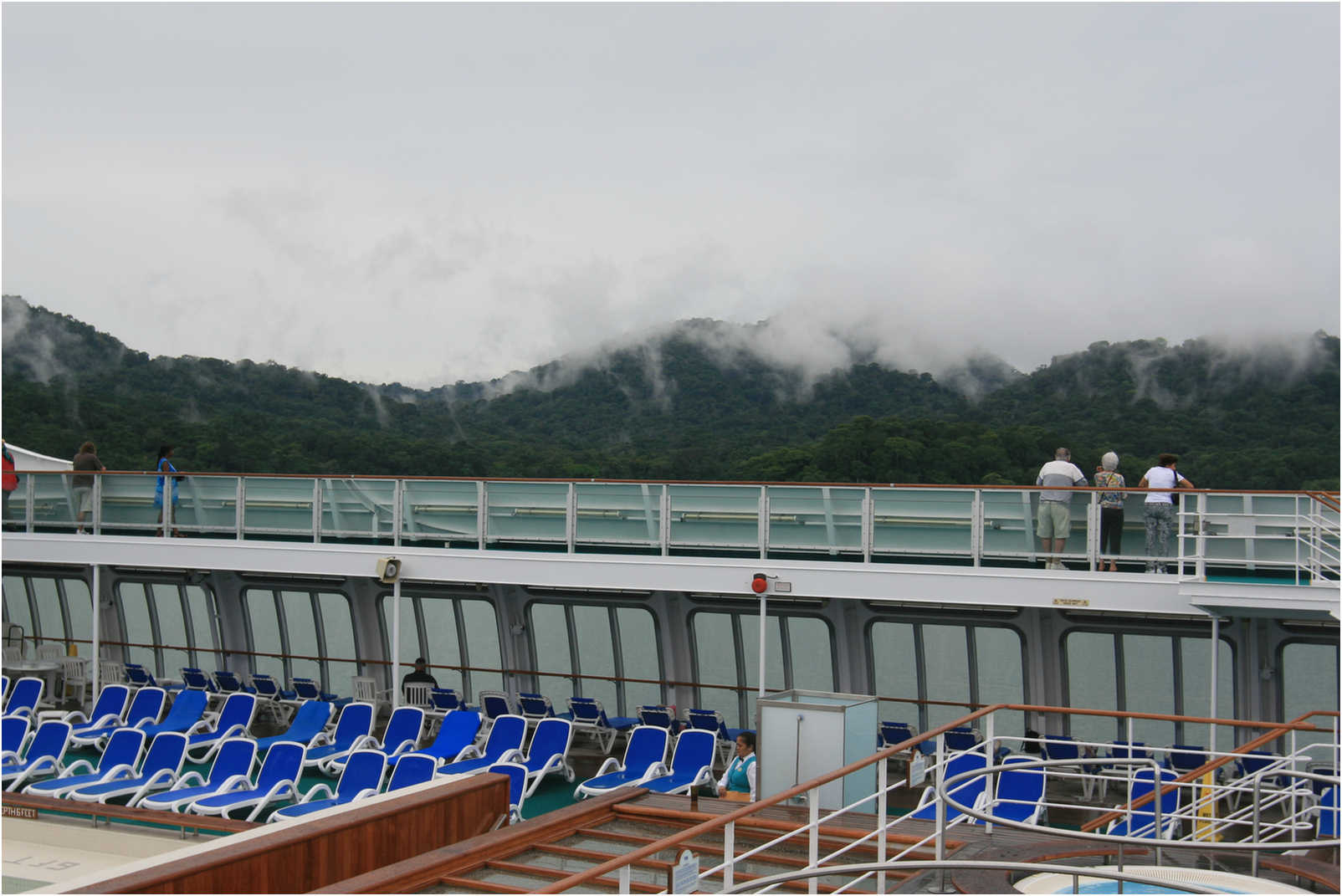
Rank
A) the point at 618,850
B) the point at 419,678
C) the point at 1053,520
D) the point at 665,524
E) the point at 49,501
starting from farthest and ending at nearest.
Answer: the point at 49,501, the point at 419,678, the point at 665,524, the point at 1053,520, the point at 618,850

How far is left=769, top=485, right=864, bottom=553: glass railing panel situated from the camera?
13555mm

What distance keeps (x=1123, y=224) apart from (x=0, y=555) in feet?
258

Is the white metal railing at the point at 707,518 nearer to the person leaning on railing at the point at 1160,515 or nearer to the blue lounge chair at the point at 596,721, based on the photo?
the person leaning on railing at the point at 1160,515

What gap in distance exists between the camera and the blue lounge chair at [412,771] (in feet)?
39.5

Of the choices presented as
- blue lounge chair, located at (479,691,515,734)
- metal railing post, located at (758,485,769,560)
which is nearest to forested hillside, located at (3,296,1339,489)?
metal railing post, located at (758,485,769,560)

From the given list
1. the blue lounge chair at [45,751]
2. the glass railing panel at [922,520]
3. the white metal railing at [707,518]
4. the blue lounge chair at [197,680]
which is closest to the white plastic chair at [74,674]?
the blue lounge chair at [197,680]

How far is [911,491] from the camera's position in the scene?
13.2 metres

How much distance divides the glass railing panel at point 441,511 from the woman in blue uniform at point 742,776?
184 inches

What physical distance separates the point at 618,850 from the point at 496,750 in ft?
16.9

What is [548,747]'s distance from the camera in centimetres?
1383

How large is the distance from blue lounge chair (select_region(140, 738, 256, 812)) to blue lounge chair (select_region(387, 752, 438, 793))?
1801 millimetres

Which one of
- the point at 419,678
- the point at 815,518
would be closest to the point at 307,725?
the point at 419,678

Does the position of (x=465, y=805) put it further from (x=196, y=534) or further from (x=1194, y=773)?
(x=196, y=534)

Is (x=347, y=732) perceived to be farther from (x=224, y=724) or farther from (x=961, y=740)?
(x=961, y=740)
